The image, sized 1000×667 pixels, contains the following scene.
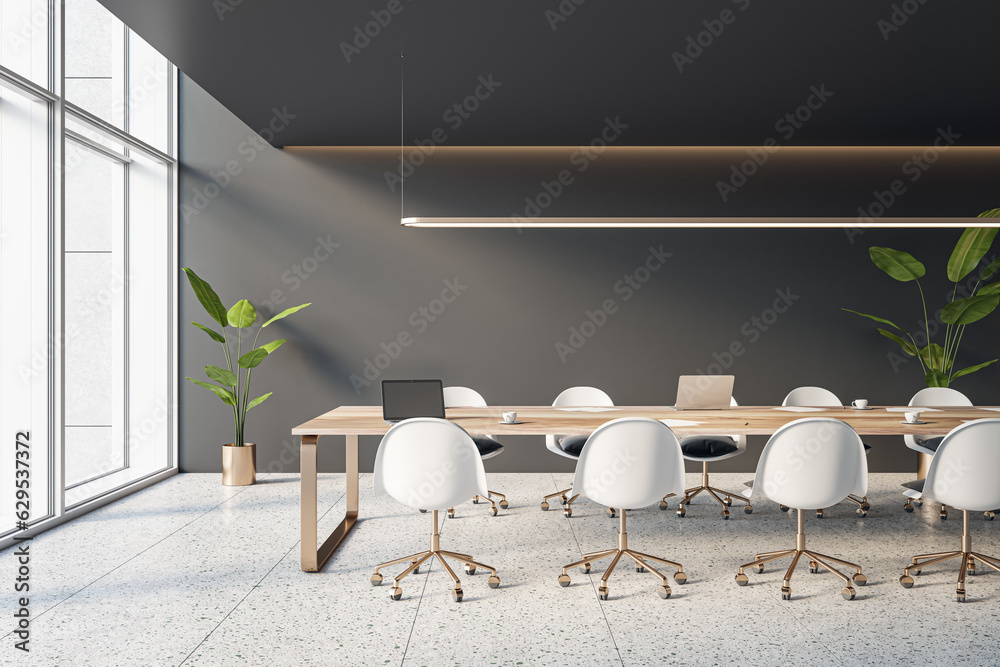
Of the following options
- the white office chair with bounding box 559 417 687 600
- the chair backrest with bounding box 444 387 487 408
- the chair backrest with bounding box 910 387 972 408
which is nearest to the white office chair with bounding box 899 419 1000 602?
the white office chair with bounding box 559 417 687 600

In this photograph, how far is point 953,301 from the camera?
554 cm

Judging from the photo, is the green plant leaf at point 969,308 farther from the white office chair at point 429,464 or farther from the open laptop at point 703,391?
the white office chair at point 429,464

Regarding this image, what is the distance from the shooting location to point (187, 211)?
5.86 meters

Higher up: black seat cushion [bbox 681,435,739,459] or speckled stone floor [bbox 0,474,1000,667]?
black seat cushion [bbox 681,435,739,459]

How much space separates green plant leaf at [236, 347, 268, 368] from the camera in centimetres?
536

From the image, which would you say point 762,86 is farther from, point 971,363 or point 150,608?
point 150,608

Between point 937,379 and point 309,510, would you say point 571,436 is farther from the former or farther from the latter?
point 937,379

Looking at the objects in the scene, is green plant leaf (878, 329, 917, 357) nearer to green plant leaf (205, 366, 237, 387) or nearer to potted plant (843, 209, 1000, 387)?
potted plant (843, 209, 1000, 387)

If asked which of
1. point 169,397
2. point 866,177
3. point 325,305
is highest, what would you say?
point 866,177

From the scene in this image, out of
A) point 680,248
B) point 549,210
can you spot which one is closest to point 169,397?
point 549,210

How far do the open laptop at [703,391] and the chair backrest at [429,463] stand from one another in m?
1.70

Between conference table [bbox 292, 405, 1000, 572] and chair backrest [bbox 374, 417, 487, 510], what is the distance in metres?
0.36

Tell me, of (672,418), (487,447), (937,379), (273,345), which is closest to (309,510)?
(487,447)

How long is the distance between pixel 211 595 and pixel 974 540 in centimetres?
429
